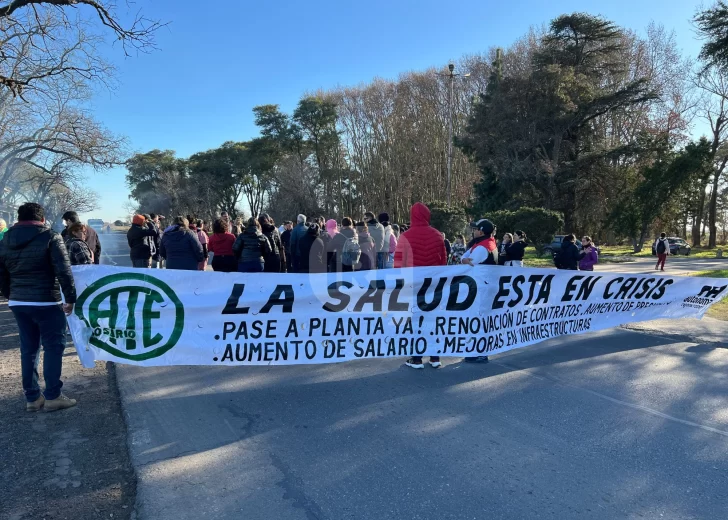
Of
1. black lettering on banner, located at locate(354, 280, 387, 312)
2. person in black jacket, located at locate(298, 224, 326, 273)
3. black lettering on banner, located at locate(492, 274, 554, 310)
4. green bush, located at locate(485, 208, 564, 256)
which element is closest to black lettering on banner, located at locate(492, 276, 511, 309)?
black lettering on banner, located at locate(492, 274, 554, 310)

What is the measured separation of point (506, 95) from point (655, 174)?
1178 centimetres

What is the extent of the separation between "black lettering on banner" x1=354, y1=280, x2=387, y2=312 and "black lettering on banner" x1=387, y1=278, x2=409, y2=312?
0.42ft

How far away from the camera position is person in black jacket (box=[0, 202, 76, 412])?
4.45 metres

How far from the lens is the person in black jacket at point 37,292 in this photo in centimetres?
445

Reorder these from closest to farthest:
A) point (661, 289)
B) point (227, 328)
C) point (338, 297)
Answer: point (227, 328), point (338, 297), point (661, 289)

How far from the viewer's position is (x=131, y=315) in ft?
16.6

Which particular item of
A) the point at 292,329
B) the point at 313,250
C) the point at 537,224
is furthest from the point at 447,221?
the point at 292,329

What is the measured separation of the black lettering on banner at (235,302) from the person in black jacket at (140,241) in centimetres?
515

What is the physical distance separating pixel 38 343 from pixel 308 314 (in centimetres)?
269

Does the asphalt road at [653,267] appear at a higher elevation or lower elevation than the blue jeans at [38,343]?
lower

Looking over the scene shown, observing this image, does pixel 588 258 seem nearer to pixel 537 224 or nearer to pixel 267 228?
pixel 267 228

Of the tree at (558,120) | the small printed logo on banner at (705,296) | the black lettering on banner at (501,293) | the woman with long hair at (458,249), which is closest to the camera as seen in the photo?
the black lettering on banner at (501,293)

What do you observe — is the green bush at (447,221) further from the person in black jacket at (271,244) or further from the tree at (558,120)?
the person in black jacket at (271,244)

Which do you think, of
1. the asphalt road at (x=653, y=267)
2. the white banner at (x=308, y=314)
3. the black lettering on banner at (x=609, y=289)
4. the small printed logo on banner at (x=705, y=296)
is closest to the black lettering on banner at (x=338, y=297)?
the white banner at (x=308, y=314)
